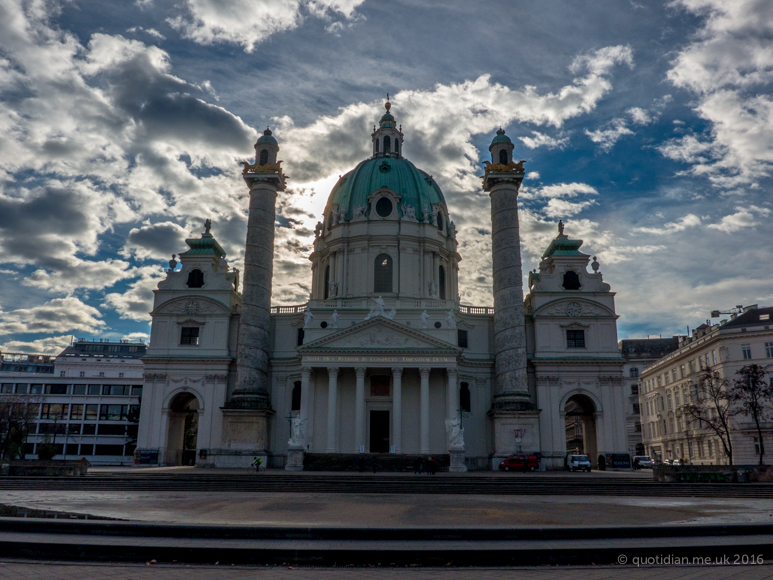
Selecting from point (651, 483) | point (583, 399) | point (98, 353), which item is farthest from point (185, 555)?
point (98, 353)

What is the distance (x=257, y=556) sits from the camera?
10.4m

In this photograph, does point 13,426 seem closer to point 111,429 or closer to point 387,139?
point 111,429

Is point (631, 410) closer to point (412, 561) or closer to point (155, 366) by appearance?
point (155, 366)

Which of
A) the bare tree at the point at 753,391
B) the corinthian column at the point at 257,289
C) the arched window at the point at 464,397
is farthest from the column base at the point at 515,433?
the corinthian column at the point at 257,289

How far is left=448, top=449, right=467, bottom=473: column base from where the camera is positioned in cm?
4466

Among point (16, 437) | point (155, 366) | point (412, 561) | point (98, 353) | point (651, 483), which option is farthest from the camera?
point (98, 353)

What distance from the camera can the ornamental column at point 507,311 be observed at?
49906 millimetres

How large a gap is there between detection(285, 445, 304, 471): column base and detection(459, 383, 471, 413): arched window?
52.5 ft

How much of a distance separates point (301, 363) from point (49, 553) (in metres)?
41.1

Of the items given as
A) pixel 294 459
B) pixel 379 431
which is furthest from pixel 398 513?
pixel 379 431

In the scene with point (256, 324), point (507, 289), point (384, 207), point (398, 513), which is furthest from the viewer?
point (384, 207)

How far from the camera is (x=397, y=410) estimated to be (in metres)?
49.7

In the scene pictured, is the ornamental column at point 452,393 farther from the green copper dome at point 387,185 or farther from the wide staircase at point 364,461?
the green copper dome at point 387,185

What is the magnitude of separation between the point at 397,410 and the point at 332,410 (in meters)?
5.09
